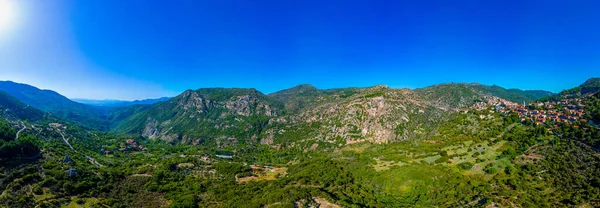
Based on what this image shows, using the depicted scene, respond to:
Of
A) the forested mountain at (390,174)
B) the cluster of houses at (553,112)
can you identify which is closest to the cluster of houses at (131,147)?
the forested mountain at (390,174)

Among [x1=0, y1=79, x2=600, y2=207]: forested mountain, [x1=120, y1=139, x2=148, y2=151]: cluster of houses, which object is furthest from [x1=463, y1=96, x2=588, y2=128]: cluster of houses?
[x1=120, y1=139, x2=148, y2=151]: cluster of houses

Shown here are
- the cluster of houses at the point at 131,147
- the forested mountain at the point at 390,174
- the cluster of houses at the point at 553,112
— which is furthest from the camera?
the cluster of houses at the point at 131,147

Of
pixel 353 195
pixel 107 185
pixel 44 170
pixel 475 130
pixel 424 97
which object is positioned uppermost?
pixel 424 97

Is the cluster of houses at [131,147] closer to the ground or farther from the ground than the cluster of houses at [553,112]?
closer to the ground

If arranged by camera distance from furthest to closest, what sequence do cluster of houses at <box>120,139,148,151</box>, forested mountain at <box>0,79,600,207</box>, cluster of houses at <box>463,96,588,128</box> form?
cluster of houses at <box>120,139,148,151</box>, cluster of houses at <box>463,96,588,128</box>, forested mountain at <box>0,79,600,207</box>

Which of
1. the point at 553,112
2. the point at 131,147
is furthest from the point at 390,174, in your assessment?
the point at 131,147

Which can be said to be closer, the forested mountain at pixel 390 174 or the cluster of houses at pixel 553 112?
the forested mountain at pixel 390 174

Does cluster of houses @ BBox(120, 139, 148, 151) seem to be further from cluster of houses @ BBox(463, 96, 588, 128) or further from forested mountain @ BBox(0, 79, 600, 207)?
cluster of houses @ BBox(463, 96, 588, 128)

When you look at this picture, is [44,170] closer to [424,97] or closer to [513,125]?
[513,125]

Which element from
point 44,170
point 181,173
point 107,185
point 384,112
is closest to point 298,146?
point 384,112

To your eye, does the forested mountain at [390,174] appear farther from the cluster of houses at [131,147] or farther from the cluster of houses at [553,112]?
the cluster of houses at [131,147]

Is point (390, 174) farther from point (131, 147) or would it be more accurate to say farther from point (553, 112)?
point (131, 147)
